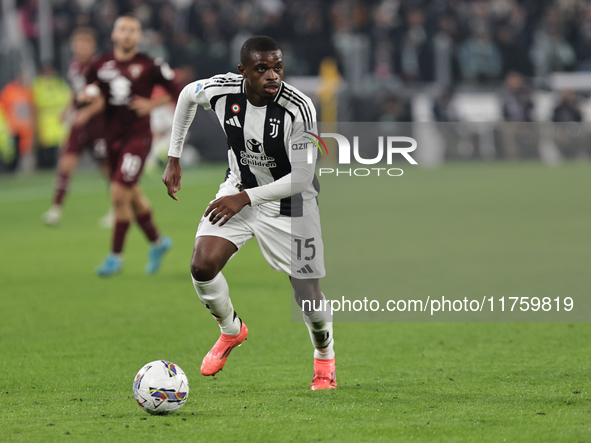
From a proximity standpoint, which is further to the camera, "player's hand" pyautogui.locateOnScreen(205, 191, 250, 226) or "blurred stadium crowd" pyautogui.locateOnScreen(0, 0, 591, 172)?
"blurred stadium crowd" pyautogui.locateOnScreen(0, 0, 591, 172)

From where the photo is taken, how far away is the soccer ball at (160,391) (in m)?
4.12

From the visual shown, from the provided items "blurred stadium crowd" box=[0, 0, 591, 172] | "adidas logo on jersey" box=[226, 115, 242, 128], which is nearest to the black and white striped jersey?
"adidas logo on jersey" box=[226, 115, 242, 128]

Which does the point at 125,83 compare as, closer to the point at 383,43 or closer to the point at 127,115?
the point at 127,115

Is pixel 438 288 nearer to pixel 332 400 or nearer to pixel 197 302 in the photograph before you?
pixel 197 302

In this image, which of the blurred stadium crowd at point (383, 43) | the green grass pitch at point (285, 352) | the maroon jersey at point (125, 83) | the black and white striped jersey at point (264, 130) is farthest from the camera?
the blurred stadium crowd at point (383, 43)

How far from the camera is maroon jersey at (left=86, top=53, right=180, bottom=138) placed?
28.2ft

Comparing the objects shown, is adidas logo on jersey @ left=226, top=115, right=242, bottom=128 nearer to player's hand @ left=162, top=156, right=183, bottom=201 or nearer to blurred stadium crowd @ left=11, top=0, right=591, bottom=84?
player's hand @ left=162, top=156, right=183, bottom=201

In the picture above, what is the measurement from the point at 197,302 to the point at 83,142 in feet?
15.6

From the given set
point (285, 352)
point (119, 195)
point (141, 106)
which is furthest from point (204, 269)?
point (141, 106)

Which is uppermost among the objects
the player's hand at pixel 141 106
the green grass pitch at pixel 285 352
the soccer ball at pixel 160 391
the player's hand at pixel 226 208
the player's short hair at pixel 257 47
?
the player's short hair at pixel 257 47

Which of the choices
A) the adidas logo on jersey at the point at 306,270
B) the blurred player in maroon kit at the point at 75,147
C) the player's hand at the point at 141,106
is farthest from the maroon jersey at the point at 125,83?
the adidas logo on jersey at the point at 306,270

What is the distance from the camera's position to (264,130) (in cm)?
469

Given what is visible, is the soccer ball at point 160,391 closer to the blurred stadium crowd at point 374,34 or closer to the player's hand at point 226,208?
the player's hand at point 226,208

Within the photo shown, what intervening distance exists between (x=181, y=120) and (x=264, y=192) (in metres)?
0.80
